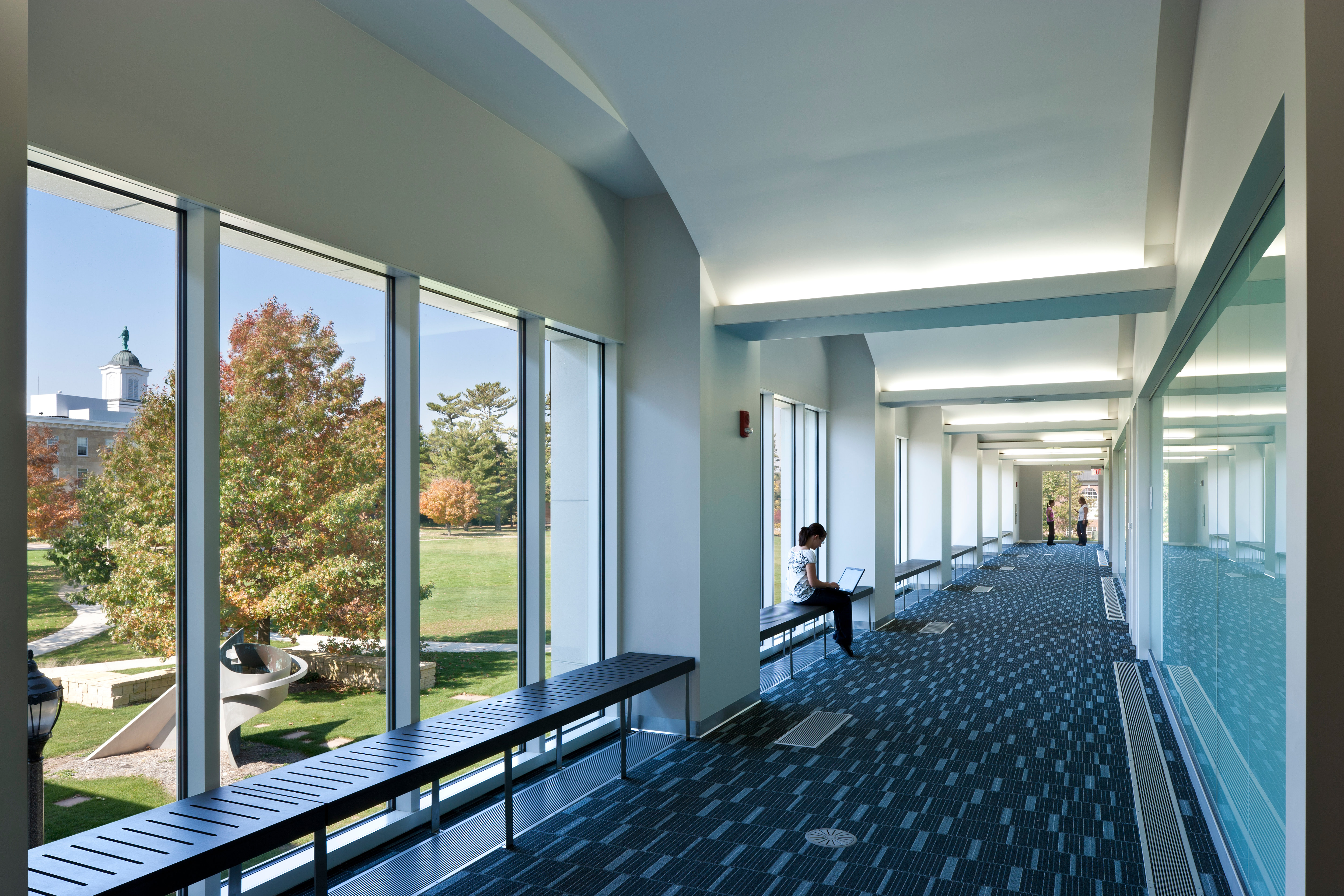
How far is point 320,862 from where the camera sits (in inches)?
110

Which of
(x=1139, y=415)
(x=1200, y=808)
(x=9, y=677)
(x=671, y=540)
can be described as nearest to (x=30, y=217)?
(x=9, y=677)

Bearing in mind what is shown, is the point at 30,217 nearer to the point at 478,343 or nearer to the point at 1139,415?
the point at 478,343

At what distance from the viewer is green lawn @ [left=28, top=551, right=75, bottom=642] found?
263cm

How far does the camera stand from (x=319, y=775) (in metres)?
3.09

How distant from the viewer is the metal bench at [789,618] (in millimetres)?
7145

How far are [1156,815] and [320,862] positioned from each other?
148 inches

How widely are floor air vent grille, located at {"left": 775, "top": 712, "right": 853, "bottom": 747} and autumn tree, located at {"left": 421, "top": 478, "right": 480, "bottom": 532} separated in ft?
7.97

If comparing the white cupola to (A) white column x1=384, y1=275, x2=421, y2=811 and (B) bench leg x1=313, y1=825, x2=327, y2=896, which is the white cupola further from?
(B) bench leg x1=313, y1=825, x2=327, y2=896

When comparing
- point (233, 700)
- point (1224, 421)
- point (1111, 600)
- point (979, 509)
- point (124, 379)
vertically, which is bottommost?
point (1111, 600)

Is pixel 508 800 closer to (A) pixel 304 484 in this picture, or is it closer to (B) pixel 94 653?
(A) pixel 304 484

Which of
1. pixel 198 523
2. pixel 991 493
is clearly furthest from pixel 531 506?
pixel 991 493


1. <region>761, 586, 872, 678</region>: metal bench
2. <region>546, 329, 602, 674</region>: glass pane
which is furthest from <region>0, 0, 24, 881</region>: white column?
<region>761, 586, 872, 678</region>: metal bench

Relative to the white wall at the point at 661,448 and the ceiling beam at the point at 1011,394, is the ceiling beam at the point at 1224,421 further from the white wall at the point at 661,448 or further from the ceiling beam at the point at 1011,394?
the ceiling beam at the point at 1011,394

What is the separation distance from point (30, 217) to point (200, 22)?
87 cm
